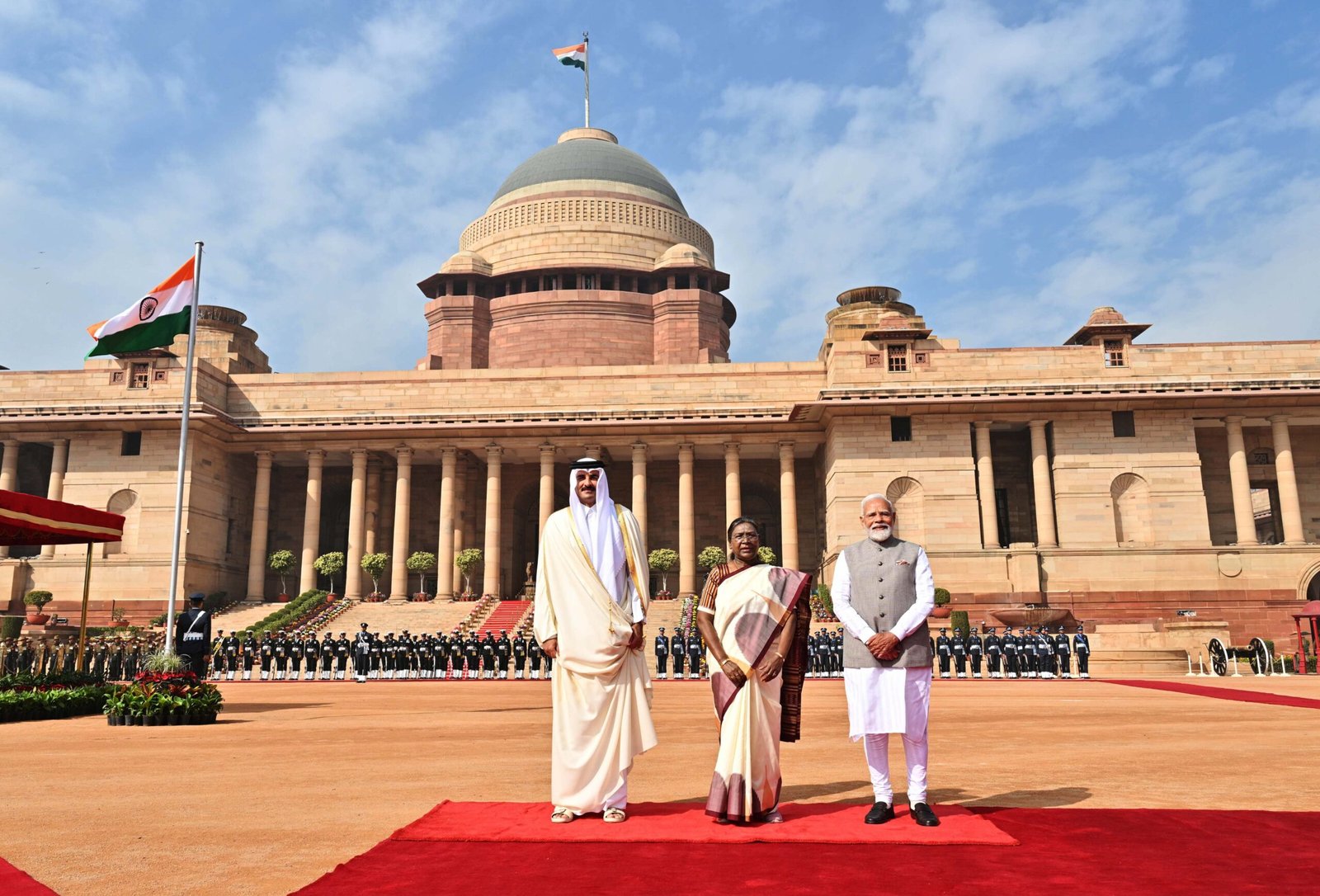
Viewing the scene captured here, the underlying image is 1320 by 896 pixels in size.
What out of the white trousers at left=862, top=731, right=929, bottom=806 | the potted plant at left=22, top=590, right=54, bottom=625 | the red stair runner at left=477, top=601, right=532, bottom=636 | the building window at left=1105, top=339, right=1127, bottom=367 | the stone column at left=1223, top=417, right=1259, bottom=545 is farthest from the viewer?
the building window at left=1105, top=339, right=1127, bottom=367

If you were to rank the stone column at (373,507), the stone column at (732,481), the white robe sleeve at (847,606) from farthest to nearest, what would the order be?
the stone column at (373,507), the stone column at (732,481), the white robe sleeve at (847,606)

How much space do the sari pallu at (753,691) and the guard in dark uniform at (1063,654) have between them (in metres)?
21.1

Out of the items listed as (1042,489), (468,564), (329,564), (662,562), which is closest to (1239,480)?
(1042,489)

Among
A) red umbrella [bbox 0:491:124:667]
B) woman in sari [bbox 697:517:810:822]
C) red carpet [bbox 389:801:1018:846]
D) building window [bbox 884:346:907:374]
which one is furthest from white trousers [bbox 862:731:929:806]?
building window [bbox 884:346:907:374]

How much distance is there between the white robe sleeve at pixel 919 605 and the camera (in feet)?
21.3

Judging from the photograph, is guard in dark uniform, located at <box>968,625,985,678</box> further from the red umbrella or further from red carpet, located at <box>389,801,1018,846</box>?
red carpet, located at <box>389,801,1018,846</box>

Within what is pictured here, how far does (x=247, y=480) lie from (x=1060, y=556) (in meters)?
33.7

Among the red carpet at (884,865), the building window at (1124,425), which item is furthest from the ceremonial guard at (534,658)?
the building window at (1124,425)

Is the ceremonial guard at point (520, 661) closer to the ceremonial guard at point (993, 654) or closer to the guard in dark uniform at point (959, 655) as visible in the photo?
the guard in dark uniform at point (959, 655)

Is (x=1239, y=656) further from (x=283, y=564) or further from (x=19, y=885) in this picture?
(x=283, y=564)

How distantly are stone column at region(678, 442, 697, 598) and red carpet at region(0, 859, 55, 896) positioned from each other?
35134 millimetres

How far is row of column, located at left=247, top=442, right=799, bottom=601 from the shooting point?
132 ft

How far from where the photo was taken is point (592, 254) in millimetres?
54406

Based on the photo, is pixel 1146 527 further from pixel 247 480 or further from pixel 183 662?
pixel 247 480
